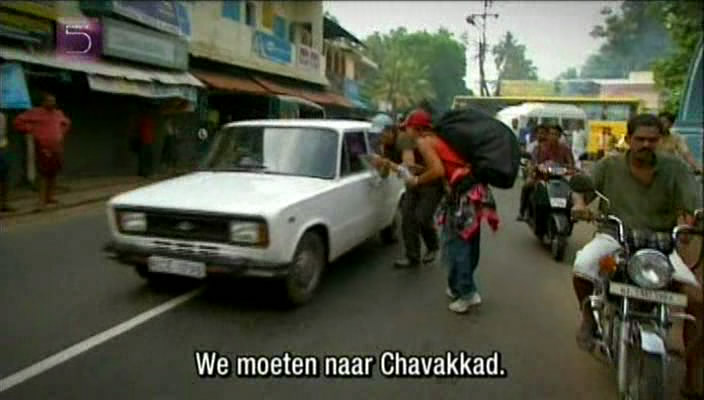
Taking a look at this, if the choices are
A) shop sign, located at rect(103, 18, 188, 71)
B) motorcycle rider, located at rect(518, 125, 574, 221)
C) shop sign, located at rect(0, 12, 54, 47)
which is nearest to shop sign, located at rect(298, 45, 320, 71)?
motorcycle rider, located at rect(518, 125, 574, 221)

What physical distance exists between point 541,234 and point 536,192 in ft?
1.85

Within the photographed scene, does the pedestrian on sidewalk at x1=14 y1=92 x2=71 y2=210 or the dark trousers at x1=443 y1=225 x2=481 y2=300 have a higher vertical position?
the pedestrian on sidewalk at x1=14 y1=92 x2=71 y2=210

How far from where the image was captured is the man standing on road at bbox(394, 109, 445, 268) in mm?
5848

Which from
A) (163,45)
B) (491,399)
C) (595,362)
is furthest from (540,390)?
(163,45)

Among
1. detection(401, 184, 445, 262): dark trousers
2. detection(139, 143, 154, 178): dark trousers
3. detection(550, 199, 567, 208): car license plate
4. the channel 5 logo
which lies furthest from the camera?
detection(139, 143, 154, 178): dark trousers

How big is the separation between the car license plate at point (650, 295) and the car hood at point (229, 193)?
7.76ft

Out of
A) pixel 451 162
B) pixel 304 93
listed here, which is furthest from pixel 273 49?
pixel 451 162

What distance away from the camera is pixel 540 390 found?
143 inches

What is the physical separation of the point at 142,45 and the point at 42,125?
5129 mm

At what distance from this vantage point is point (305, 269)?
499cm

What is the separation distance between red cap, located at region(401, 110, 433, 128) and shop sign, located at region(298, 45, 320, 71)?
111 cm

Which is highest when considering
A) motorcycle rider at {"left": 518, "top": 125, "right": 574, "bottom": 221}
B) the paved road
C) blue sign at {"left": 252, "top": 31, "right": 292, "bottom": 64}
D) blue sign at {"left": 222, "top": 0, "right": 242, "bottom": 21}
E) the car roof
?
blue sign at {"left": 222, "top": 0, "right": 242, "bottom": 21}

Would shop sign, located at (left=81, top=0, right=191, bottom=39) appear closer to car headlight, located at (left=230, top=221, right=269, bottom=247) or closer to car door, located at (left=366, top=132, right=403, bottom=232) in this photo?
car door, located at (left=366, top=132, right=403, bottom=232)

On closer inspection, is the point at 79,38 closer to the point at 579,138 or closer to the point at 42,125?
the point at 42,125
